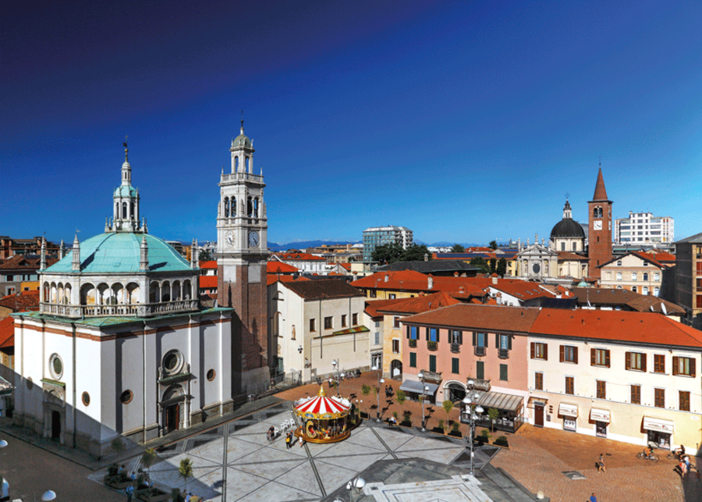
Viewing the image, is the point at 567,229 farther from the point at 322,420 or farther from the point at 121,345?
the point at 121,345

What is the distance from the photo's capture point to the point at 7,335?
39.0 meters

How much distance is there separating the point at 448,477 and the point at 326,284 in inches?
1107

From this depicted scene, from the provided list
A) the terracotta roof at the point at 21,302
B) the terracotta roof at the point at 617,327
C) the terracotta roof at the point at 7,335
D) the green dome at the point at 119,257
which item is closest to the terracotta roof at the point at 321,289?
the green dome at the point at 119,257

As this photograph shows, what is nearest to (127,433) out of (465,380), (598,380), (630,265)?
(465,380)

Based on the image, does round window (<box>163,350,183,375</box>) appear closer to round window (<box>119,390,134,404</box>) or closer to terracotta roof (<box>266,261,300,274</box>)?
round window (<box>119,390,134,404</box>)

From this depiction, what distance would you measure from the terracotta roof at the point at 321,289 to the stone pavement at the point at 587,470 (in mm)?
22331

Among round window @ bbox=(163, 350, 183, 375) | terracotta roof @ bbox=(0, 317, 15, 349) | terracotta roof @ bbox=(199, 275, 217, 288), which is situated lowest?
round window @ bbox=(163, 350, 183, 375)

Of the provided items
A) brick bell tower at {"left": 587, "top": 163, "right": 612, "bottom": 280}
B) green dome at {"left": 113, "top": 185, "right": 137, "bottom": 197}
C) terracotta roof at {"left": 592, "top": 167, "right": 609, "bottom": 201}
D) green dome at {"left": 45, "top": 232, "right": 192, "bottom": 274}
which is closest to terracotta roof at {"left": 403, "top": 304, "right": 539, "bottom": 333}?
green dome at {"left": 45, "top": 232, "right": 192, "bottom": 274}

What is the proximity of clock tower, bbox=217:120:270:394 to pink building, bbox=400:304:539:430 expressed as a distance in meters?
13.1

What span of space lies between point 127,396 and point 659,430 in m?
34.0

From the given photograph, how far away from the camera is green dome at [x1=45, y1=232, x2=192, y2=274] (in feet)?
106

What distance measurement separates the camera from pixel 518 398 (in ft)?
116

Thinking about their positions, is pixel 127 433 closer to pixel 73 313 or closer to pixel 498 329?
pixel 73 313

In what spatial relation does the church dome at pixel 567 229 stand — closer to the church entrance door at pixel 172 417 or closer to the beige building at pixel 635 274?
the beige building at pixel 635 274
